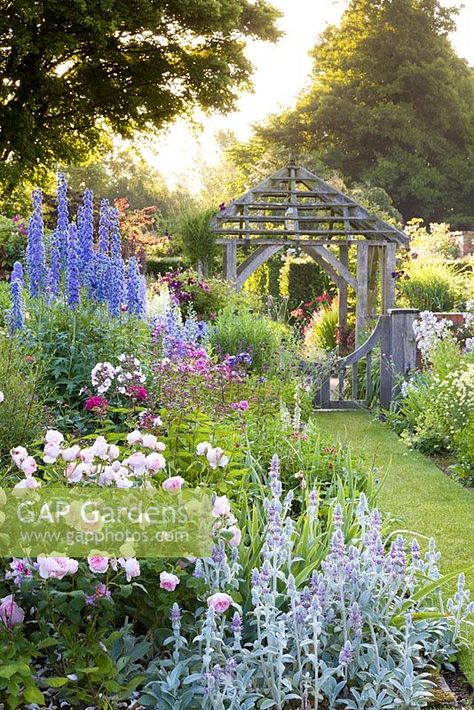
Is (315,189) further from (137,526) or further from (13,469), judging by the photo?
(137,526)

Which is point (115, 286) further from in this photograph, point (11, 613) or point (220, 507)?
point (11, 613)

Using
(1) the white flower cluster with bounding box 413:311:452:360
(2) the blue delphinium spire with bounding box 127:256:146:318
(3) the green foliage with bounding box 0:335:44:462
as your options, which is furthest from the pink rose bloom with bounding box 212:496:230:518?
(1) the white flower cluster with bounding box 413:311:452:360

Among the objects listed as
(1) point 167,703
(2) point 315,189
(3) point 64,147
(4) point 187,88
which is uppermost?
(4) point 187,88

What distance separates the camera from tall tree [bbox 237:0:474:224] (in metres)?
31.7

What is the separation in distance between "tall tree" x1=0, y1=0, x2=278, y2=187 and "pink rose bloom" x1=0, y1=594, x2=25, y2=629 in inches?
687

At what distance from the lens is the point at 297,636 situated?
2.70 meters

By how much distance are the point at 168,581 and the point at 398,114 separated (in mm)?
31189

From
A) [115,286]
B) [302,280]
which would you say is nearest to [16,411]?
[115,286]

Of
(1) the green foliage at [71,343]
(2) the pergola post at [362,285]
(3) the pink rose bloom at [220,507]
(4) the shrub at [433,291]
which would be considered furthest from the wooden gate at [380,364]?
(3) the pink rose bloom at [220,507]

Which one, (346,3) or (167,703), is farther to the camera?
(346,3)

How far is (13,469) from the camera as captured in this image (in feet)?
12.8

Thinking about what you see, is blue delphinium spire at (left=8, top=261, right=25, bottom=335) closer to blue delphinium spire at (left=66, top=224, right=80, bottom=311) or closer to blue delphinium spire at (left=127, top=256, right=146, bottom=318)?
blue delphinium spire at (left=66, top=224, right=80, bottom=311)

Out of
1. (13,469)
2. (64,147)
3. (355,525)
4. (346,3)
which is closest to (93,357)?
(13,469)

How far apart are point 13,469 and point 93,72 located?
18.6 meters
